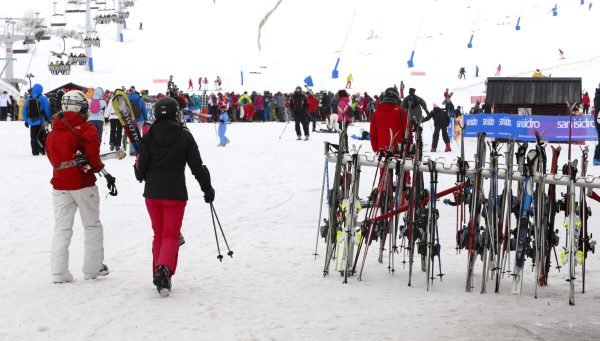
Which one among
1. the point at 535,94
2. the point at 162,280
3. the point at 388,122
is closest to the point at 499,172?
the point at 162,280

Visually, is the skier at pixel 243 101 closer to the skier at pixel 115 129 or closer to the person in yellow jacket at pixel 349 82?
the person in yellow jacket at pixel 349 82

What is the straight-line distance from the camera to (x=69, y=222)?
261 inches

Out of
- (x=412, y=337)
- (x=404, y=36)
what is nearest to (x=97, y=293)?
(x=412, y=337)

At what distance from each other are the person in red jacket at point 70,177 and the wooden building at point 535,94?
15947 mm

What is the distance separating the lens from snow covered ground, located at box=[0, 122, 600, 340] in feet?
17.6

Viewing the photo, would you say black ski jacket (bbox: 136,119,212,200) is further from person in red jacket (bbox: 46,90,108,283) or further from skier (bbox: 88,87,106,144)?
skier (bbox: 88,87,106,144)

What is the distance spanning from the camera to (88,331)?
530cm

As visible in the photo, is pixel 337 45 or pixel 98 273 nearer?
pixel 98 273

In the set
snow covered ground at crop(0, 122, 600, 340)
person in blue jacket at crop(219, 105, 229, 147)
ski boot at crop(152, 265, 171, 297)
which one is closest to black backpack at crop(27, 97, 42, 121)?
person in blue jacket at crop(219, 105, 229, 147)

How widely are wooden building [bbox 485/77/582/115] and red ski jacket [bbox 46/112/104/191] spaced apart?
16.0 metres

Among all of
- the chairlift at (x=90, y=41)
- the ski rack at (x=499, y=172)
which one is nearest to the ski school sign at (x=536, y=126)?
the ski rack at (x=499, y=172)

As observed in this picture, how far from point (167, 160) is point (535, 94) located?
1657 centimetres

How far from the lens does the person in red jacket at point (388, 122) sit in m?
9.27

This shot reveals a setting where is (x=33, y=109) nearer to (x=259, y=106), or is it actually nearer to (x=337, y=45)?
(x=259, y=106)
